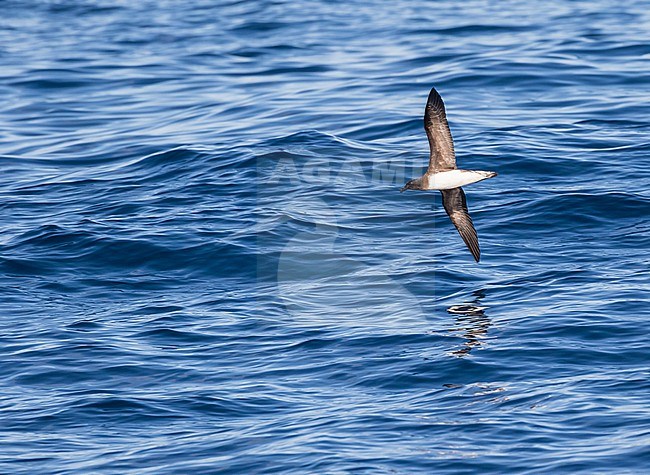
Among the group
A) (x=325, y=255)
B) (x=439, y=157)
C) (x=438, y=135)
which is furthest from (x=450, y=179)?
(x=325, y=255)

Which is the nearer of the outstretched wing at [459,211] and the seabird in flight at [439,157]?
the seabird in flight at [439,157]

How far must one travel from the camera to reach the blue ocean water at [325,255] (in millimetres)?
10344

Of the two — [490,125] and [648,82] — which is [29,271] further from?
[648,82]

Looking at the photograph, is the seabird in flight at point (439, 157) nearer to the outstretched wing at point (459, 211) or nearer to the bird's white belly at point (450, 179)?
the bird's white belly at point (450, 179)

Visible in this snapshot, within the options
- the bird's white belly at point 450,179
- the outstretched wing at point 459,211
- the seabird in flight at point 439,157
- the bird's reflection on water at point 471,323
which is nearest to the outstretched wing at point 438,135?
the seabird in flight at point 439,157

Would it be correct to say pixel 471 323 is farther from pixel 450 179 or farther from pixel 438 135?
pixel 438 135

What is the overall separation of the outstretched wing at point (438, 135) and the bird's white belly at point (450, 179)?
0.11 m

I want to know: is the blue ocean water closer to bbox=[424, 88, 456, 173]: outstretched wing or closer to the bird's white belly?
the bird's white belly

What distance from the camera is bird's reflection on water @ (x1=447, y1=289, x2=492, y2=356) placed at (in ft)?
39.2

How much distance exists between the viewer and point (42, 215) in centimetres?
1733

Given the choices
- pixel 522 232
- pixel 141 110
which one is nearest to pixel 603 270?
pixel 522 232

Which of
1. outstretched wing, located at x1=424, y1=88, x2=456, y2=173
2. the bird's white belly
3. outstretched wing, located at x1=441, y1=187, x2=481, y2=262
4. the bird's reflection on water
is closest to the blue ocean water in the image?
the bird's reflection on water

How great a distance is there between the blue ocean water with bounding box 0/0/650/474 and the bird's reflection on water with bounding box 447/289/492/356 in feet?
0.12

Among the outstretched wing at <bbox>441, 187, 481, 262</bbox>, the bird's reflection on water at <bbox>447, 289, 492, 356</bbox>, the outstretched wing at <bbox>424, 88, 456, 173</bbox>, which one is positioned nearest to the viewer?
the bird's reflection on water at <bbox>447, 289, 492, 356</bbox>
